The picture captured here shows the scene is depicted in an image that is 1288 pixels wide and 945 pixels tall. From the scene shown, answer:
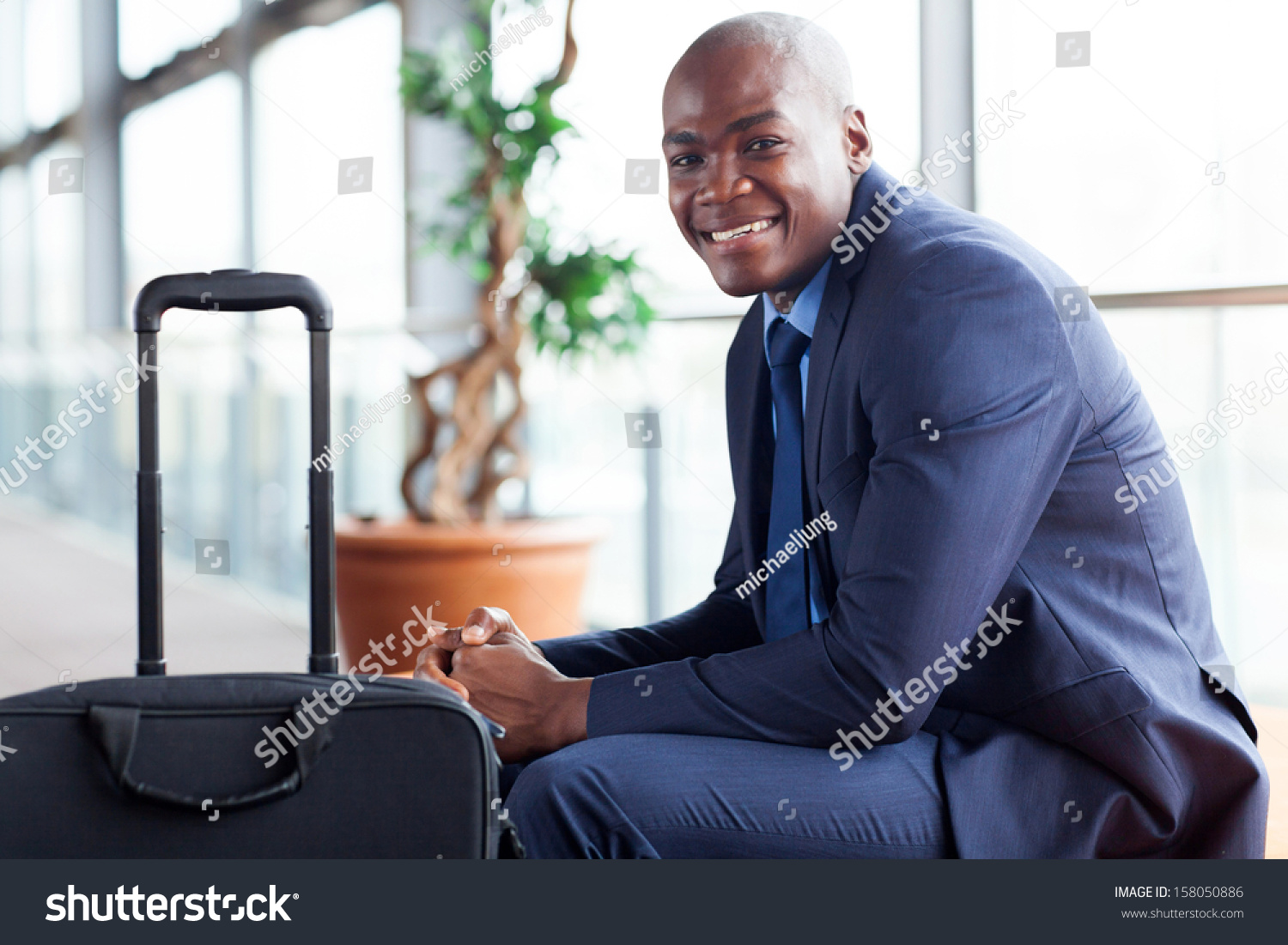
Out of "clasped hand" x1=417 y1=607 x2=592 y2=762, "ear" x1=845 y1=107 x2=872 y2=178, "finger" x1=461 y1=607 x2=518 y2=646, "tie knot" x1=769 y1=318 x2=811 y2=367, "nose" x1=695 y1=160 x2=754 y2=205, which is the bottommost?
"clasped hand" x1=417 y1=607 x2=592 y2=762

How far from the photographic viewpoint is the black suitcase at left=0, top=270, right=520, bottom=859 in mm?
825

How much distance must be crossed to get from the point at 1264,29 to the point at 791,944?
74.4 inches

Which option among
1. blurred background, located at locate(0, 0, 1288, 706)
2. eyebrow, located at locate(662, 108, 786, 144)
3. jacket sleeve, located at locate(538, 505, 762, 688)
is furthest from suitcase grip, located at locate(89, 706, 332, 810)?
blurred background, located at locate(0, 0, 1288, 706)

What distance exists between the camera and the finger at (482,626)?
120cm

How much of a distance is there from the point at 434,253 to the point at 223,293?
2645 mm

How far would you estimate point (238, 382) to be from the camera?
413cm

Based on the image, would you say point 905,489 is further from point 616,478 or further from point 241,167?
point 241,167

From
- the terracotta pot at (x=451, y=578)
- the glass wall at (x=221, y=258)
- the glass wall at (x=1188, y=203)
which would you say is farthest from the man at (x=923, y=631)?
the glass wall at (x=221, y=258)

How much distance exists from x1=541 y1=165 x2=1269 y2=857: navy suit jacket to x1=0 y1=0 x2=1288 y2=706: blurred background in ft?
3.48

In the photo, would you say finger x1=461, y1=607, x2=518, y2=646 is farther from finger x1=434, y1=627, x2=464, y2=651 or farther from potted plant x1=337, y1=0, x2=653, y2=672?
potted plant x1=337, y1=0, x2=653, y2=672

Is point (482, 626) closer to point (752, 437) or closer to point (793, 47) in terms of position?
point (752, 437)

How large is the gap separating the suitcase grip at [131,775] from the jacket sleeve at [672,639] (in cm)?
50

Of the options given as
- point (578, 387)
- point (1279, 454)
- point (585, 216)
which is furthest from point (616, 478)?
point (1279, 454)

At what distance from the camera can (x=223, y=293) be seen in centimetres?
109
